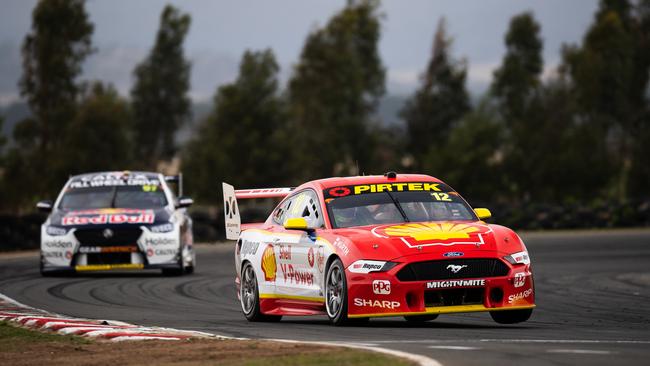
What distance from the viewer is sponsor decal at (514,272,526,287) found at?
1163 centimetres

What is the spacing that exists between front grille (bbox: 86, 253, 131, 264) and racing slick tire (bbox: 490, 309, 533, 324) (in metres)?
9.79

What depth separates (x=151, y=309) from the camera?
589 inches

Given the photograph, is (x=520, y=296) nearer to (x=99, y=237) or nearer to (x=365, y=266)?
(x=365, y=266)

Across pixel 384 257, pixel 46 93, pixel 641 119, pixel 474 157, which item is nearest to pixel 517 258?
pixel 384 257

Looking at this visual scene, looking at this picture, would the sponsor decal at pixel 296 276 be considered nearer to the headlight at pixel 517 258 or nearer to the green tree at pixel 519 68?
the headlight at pixel 517 258

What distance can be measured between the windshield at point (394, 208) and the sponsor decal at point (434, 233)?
0.33 metres

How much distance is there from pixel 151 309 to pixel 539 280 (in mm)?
7186

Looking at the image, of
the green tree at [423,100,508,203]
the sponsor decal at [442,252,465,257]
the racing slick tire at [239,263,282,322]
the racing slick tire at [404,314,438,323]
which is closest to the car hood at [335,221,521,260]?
the sponsor decal at [442,252,465,257]

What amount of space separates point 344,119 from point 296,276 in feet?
194

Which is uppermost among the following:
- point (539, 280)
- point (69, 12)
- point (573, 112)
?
point (69, 12)

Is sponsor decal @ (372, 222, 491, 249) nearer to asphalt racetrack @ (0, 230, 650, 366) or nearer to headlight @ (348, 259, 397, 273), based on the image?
headlight @ (348, 259, 397, 273)

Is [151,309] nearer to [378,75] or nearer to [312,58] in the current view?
[312,58]

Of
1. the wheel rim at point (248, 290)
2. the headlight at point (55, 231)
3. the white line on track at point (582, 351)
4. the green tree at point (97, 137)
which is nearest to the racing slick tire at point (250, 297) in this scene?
the wheel rim at point (248, 290)

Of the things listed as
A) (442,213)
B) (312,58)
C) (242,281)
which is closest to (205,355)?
(442,213)
